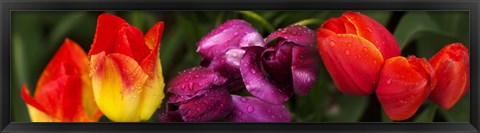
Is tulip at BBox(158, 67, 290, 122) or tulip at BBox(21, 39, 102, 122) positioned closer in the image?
tulip at BBox(158, 67, 290, 122)

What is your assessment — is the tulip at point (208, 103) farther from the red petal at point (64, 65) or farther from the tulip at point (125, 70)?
the red petal at point (64, 65)

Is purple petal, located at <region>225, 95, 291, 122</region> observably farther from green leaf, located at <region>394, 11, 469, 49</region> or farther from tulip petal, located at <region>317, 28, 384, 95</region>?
green leaf, located at <region>394, 11, 469, 49</region>

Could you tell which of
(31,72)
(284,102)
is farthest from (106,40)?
(284,102)

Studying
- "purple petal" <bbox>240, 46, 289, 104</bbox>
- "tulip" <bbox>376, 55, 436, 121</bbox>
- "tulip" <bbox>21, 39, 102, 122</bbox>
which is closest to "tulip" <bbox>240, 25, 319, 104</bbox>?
"purple petal" <bbox>240, 46, 289, 104</bbox>

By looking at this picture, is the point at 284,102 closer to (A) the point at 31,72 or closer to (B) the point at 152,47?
(B) the point at 152,47

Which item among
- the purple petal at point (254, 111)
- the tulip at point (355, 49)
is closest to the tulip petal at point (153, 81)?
the purple petal at point (254, 111)

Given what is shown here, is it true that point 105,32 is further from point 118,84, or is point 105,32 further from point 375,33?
point 375,33
